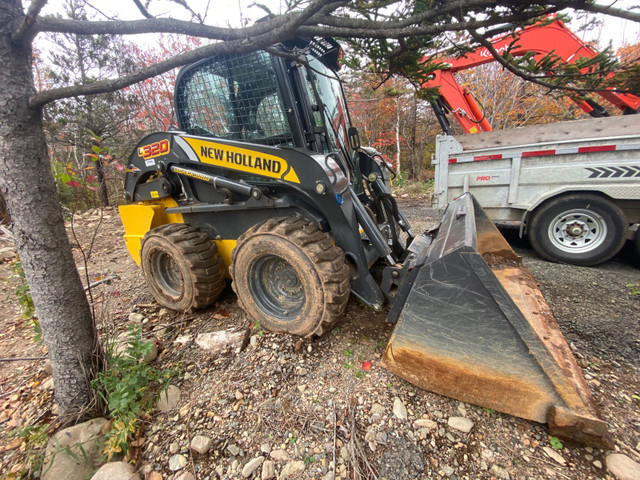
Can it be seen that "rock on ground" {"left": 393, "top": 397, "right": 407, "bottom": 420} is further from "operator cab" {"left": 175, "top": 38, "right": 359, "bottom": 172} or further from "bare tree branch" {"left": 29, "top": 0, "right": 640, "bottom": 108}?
"bare tree branch" {"left": 29, "top": 0, "right": 640, "bottom": 108}

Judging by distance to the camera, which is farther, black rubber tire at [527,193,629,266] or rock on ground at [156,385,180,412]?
black rubber tire at [527,193,629,266]

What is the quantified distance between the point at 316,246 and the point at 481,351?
1.13 m

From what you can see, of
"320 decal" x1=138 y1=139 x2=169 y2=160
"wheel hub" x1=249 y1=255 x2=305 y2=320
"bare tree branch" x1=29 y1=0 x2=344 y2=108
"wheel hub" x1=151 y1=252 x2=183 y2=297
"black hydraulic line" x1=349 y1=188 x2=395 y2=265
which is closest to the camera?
"bare tree branch" x1=29 y1=0 x2=344 y2=108

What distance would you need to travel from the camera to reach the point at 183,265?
253cm

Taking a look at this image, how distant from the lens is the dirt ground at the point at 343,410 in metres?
1.36

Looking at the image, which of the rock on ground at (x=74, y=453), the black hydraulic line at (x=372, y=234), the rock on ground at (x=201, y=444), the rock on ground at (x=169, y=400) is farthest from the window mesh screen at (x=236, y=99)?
the rock on ground at (x=74, y=453)

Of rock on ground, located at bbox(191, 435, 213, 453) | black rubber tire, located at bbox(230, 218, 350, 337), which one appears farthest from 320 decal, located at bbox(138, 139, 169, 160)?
rock on ground, located at bbox(191, 435, 213, 453)

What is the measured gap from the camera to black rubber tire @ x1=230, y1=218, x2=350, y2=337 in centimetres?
195

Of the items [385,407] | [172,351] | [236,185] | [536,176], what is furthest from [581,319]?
[172,351]

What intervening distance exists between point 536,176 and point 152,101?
1091 centimetres

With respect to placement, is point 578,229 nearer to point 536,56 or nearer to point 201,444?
point 536,56

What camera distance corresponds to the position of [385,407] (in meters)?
1.64

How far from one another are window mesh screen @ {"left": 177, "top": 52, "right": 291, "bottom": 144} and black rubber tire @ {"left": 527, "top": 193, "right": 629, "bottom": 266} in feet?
11.7

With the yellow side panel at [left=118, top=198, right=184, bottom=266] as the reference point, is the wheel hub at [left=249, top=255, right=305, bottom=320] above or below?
below
